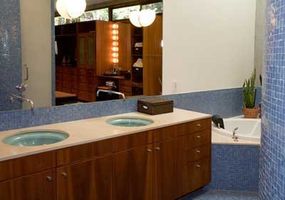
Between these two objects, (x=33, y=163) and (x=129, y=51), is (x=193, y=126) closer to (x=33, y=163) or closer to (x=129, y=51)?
(x=129, y=51)

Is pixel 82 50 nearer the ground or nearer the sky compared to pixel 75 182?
nearer the sky

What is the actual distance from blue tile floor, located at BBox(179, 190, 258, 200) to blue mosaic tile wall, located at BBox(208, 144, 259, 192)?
4 cm

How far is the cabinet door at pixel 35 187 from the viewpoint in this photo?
181 cm

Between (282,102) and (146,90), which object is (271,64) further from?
(146,90)

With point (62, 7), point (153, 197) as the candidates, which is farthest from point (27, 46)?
point (153, 197)

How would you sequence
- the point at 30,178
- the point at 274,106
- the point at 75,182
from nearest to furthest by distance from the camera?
the point at 274,106
the point at 30,178
the point at 75,182

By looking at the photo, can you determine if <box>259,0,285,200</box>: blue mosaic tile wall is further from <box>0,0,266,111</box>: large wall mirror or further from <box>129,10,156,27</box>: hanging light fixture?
<box>129,10,156,27</box>: hanging light fixture

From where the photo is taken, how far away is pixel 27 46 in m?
2.47

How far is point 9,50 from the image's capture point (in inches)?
93.1

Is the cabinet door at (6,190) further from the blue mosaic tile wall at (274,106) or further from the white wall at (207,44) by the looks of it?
the white wall at (207,44)

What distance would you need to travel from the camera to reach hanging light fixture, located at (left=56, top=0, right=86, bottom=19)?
8.61ft

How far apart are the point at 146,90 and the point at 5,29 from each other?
1462 millimetres

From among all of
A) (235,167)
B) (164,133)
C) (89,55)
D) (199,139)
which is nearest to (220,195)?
(235,167)

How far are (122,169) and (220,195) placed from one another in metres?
1.35
